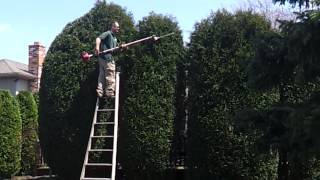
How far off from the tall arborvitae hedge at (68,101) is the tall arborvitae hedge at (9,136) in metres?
5.14

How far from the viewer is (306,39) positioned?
6332mm

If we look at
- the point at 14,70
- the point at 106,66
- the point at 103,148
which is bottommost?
the point at 103,148

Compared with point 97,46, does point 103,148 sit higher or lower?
lower

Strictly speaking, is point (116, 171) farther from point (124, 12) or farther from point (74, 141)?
point (124, 12)

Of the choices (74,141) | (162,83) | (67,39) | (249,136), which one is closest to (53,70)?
(67,39)

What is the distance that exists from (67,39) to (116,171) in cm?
256

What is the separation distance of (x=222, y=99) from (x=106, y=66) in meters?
2.11

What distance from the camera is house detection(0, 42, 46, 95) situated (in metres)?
26.0

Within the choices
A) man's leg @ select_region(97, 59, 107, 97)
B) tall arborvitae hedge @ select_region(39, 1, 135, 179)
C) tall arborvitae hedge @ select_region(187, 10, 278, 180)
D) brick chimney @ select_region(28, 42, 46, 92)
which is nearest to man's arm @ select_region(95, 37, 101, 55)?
man's leg @ select_region(97, 59, 107, 97)

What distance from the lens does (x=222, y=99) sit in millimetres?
9211

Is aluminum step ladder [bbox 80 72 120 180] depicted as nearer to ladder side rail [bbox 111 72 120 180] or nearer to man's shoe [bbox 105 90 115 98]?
ladder side rail [bbox 111 72 120 180]

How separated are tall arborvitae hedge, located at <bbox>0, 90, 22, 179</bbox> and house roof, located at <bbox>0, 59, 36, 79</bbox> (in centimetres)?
1081

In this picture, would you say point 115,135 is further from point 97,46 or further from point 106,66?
point 97,46

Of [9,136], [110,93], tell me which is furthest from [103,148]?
[9,136]
